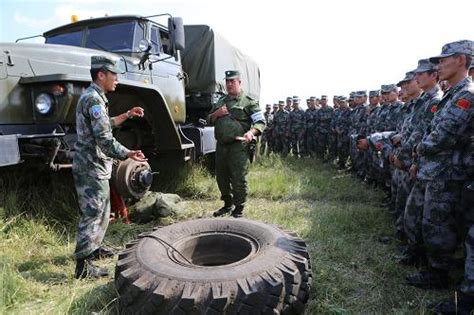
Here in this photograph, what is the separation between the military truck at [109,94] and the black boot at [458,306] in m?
2.93

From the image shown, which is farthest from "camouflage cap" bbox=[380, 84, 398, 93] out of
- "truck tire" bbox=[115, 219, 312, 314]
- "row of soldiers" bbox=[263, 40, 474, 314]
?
"truck tire" bbox=[115, 219, 312, 314]

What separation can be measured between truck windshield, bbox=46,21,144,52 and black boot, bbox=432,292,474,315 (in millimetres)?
4139

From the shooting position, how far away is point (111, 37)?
204 inches

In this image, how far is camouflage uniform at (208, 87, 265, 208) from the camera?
473 cm

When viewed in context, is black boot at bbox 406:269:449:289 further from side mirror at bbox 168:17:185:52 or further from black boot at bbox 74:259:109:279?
side mirror at bbox 168:17:185:52

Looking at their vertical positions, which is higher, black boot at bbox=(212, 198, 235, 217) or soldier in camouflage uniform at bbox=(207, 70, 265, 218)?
soldier in camouflage uniform at bbox=(207, 70, 265, 218)

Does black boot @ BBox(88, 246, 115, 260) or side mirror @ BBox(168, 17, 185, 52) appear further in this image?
side mirror @ BBox(168, 17, 185, 52)

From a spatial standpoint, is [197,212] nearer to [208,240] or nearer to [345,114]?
[208,240]

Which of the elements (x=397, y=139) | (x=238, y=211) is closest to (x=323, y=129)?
(x=238, y=211)

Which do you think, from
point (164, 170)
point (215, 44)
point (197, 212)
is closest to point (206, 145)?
point (164, 170)

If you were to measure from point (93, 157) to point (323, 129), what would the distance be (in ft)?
28.9

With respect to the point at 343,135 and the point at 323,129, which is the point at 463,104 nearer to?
the point at 343,135

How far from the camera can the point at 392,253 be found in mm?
3791

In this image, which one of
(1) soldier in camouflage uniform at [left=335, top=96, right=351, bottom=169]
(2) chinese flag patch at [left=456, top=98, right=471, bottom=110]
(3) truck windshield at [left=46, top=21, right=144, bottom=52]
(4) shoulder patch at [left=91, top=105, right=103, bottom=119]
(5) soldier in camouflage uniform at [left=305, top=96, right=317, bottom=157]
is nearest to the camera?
(2) chinese flag patch at [left=456, top=98, right=471, bottom=110]
